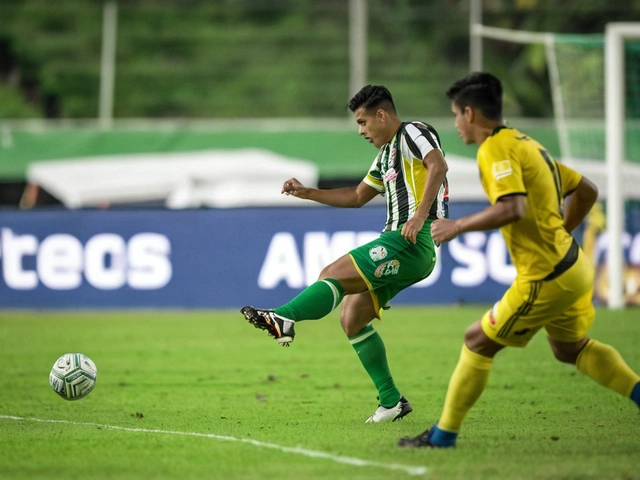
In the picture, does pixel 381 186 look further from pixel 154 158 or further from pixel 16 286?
pixel 154 158

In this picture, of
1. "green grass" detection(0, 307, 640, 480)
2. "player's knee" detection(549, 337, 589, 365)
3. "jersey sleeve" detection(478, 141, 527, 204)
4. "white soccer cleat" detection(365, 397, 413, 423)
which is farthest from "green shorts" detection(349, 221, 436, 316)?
"jersey sleeve" detection(478, 141, 527, 204)

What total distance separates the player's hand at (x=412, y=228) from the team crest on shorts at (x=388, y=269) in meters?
0.26

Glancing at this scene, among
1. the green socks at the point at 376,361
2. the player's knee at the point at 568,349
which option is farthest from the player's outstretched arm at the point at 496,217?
the green socks at the point at 376,361

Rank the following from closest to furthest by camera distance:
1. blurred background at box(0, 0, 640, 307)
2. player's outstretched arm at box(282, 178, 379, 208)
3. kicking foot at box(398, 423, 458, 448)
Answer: kicking foot at box(398, 423, 458, 448), player's outstretched arm at box(282, 178, 379, 208), blurred background at box(0, 0, 640, 307)

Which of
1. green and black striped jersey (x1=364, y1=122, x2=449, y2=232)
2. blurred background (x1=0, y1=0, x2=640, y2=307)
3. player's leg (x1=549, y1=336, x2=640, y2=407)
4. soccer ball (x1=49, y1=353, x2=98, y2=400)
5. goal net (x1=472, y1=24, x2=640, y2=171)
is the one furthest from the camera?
goal net (x1=472, y1=24, x2=640, y2=171)

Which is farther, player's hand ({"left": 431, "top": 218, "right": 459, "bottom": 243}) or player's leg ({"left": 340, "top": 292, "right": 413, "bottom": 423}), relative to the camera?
player's leg ({"left": 340, "top": 292, "right": 413, "bottom": 423})

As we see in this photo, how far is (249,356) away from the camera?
11.8 metres

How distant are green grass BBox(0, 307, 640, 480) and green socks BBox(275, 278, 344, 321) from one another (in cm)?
77

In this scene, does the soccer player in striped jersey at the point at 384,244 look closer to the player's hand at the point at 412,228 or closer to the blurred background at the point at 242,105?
the player's hand at the point at 412,228

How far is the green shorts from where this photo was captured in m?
6.99

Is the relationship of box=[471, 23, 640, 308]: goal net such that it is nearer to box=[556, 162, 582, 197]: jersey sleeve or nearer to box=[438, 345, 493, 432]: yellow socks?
box=[556, 162, 582, 197]: jersey sleeve

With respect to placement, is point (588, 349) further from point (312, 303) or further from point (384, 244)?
point (312, 303)

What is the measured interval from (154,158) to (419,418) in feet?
52.5

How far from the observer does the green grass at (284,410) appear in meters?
5.64
